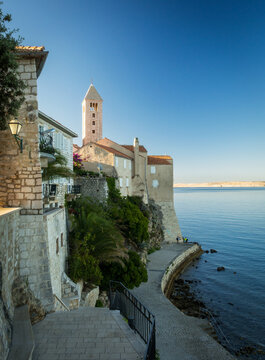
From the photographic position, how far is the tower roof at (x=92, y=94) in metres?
43.4

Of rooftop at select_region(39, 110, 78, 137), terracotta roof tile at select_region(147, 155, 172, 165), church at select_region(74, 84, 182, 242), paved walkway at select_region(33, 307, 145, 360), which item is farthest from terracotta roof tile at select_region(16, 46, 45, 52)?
terracotta roof tile at select_region(147, 155, 172, 165)

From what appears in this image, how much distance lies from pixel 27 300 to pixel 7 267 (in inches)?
64.7

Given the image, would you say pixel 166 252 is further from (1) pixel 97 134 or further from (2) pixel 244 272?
(1) pixel 97 134

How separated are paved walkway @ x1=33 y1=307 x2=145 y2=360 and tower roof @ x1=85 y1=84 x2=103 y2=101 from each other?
4035 centimetres

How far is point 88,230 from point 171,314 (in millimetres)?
9365

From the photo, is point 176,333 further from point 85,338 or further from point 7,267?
point 7,267

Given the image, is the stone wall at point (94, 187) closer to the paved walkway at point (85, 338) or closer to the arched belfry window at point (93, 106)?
the paved walkway at point (85, 338)

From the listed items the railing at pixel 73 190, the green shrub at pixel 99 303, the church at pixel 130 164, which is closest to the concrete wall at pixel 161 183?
the church at pixel 130 164

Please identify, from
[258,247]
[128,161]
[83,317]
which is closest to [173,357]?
[83,317]

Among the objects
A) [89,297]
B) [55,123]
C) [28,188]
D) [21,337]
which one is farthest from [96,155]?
[21,337]

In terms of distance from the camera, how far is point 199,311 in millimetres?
21750

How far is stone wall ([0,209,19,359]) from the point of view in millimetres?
5871

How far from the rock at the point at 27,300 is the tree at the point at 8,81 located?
5.19m

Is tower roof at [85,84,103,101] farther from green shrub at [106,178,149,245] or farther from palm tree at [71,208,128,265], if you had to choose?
palm tree at [71,208,128,265]
